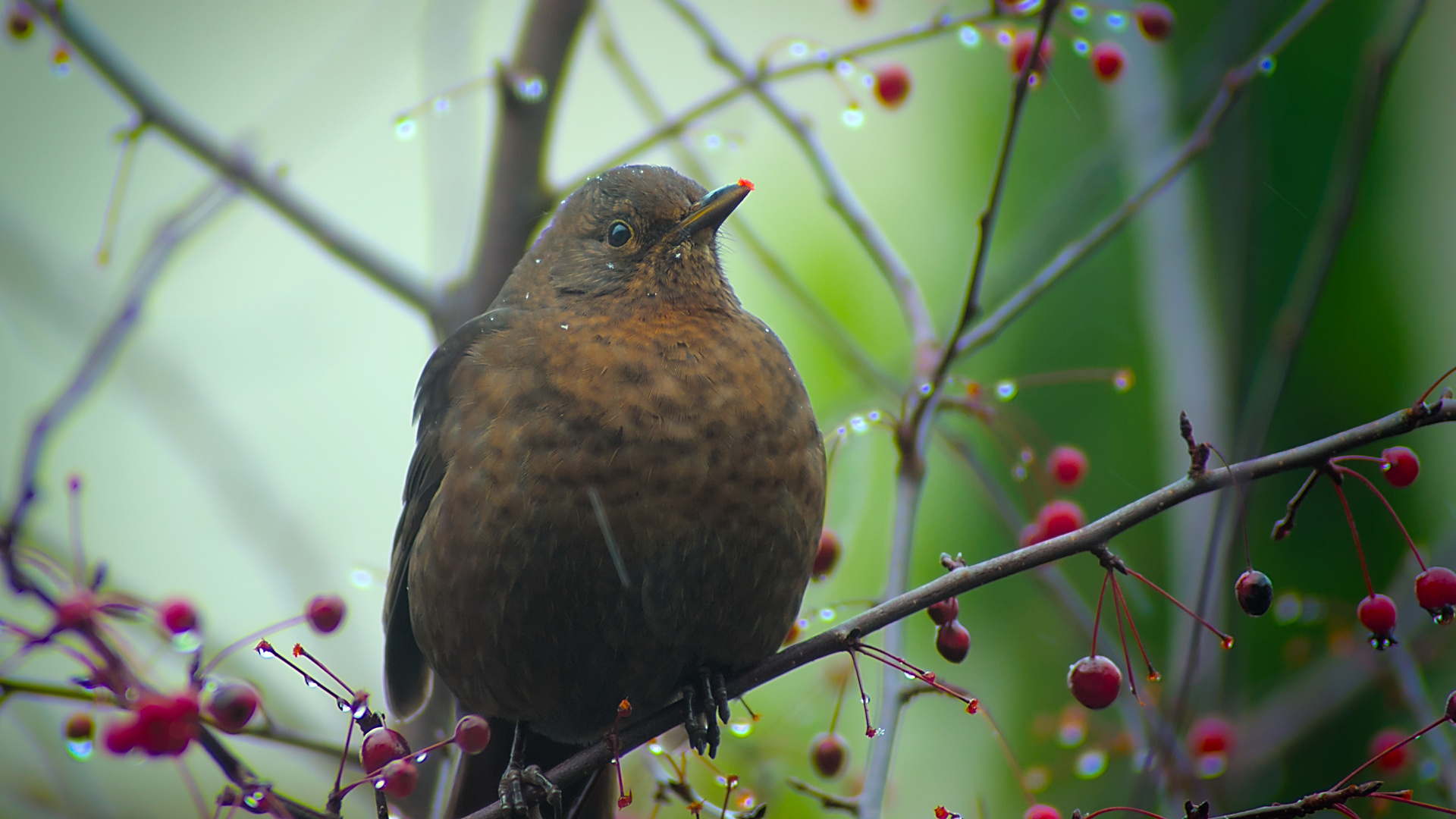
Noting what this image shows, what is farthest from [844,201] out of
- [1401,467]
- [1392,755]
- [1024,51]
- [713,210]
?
[1392,755]

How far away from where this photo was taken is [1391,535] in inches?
203

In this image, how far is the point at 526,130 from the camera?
2795 millimetres

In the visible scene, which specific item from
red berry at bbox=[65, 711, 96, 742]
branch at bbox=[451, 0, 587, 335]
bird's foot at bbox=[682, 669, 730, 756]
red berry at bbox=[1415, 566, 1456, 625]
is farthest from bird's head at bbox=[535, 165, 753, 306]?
red berry at bbox=[1415, 566, 1456, 625]

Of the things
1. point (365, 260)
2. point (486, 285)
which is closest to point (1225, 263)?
point (486, 285)

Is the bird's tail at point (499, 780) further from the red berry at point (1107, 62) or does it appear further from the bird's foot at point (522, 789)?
the red berry at point (1107, 62)

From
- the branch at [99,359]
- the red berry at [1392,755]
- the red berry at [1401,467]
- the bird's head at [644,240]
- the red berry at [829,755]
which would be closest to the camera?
→ the branch at [99,359]

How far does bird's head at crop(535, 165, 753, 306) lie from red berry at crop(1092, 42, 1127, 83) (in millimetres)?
1044

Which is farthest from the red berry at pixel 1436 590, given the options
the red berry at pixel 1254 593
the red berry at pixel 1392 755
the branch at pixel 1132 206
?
the red berry at pixel 1392 755

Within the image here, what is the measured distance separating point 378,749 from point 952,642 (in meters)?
1.02

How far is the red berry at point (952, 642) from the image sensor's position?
199 cm

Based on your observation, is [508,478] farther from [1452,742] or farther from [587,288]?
[1452,742]

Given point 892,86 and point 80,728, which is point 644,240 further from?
point 80,728

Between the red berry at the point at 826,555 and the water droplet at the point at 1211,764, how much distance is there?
44.6 inches

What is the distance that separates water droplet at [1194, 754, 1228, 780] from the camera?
9.44 ft
